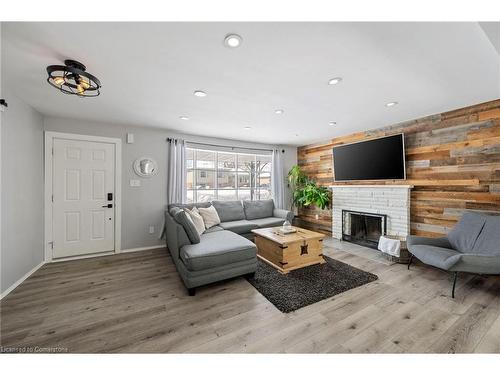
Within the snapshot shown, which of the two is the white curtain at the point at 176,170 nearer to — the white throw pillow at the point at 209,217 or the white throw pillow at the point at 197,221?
the white throw pillow at the point at 209,217

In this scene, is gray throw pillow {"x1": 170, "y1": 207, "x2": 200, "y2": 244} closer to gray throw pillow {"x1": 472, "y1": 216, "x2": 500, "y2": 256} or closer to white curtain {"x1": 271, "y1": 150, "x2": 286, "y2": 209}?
white curtain {"x1": 271, "y1": 150, "x2": 286, "y2": 209}

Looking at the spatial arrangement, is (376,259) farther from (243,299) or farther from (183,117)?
(183,117)

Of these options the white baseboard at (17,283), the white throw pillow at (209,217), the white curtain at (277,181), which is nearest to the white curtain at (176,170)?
the white throw pillow at (209,217)

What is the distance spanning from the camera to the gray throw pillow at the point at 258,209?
4494 millimetres

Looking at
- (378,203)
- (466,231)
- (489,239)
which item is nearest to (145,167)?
(378,203)

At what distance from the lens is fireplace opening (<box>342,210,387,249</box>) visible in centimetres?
380

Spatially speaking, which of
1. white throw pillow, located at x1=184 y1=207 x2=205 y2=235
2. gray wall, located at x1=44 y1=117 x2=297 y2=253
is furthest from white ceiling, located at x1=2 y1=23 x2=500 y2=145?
white throw pillow, located at x1=184 y1=207 x2=205 y2=235

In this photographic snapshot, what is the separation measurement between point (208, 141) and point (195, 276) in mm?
3043

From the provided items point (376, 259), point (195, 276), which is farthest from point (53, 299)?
point (376, 259)

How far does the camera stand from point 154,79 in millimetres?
2023

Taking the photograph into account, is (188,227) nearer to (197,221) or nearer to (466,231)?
(197,221)

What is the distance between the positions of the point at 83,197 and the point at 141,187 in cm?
86

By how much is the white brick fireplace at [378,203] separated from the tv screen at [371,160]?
0.21 meters

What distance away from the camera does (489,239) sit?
7.66 ft
